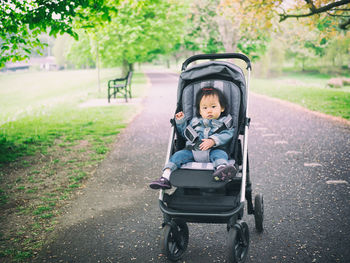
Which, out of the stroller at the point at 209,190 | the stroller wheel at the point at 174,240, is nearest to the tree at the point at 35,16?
the stroller at the point at 209,190

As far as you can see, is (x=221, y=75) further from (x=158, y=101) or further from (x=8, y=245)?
(x=158, y=101)

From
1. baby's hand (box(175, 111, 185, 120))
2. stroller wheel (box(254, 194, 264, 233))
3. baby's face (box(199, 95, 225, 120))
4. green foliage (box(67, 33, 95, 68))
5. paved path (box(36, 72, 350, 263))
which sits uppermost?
green foliage (box(67, 33, 95, 68))

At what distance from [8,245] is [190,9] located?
2601 cm

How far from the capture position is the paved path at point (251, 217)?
3.26 m

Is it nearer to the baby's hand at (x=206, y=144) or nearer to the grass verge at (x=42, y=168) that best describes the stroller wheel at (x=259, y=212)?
the baby's hand at (x=206, y=144)

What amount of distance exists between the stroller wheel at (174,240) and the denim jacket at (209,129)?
35.1 inches

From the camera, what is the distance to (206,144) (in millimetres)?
3307

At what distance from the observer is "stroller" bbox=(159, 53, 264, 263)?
2932 millimetres

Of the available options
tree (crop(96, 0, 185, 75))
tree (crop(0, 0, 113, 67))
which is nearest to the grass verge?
tree (crop(0, 0, 113, 67))

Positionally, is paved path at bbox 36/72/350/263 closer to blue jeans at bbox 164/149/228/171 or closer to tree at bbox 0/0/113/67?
blue jeans at bbox 164/149/228/171

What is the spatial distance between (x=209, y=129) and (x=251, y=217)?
1304mm

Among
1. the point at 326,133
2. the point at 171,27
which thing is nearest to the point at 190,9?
the point at 171,27

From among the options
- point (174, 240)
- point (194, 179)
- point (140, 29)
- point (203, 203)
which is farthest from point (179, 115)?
point (140, 29)

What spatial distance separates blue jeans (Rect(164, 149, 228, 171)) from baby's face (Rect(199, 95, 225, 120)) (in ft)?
1.36
